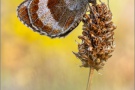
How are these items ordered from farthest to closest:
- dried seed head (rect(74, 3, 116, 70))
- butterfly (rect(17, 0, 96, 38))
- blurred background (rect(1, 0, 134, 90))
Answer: blurred background (rect(1, 0, 134, 90)) → butterfly (rect(17, 0, 96, 38)) → dried seed head (rect(74, 3, 116, 70))

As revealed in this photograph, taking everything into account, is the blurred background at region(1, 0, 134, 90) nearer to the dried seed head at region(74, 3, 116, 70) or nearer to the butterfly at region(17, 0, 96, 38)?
the butterfly at region(17, 0, 96, 38)

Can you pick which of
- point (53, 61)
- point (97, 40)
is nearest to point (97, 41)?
point (97, 40)

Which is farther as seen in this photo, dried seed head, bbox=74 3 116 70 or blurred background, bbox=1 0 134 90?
blurred background, bbox=1 0 134 90

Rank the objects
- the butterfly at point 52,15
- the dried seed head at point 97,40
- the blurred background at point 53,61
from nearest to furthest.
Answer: the dried seed head at point 97,40
the butterfly at point 52,15
the blurred background at point 53,61

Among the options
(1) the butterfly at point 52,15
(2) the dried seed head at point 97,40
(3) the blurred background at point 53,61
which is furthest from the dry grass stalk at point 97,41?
(3) the blurred background at point 53,61

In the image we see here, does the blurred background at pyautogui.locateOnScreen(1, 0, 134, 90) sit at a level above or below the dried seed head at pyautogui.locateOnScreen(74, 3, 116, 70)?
below

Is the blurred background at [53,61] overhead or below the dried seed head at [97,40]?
below

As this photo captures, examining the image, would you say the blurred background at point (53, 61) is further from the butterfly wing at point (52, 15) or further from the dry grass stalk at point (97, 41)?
the dry grass stalk at point (97, 41)

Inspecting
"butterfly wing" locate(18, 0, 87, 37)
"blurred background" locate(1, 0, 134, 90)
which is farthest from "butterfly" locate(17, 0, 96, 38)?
"blurred background" locate(1, 0, 134, 90)
